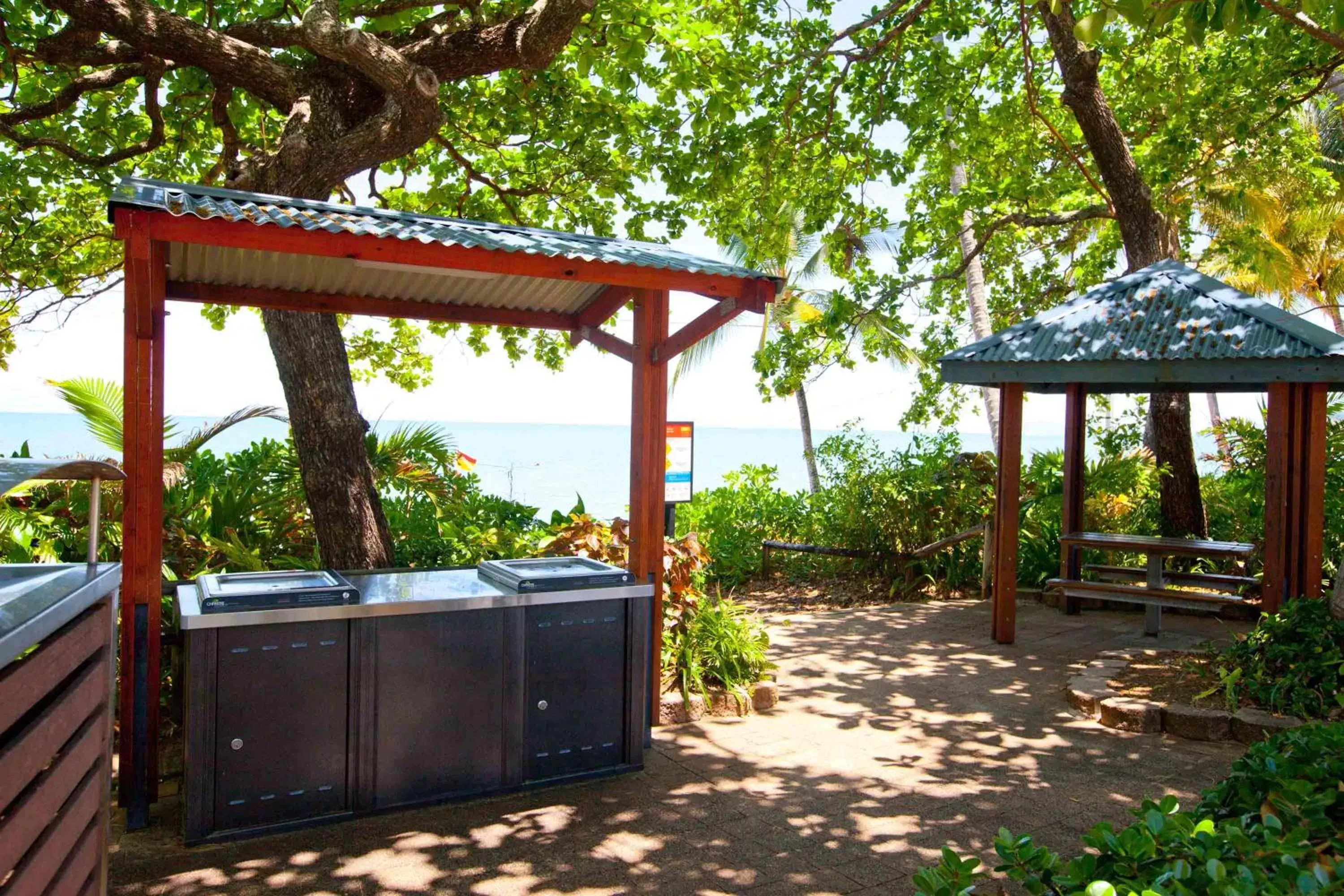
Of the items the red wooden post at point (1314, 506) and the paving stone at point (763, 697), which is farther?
the red wooden post at point (1314, 506)

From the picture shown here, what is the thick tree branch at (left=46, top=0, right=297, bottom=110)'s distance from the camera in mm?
7621

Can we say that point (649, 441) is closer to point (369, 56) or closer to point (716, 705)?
point (716, 705)

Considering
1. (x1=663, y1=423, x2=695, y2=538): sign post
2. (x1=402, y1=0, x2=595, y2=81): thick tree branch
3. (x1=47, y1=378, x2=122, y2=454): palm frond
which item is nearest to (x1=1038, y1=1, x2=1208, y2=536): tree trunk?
(x1=402, y1=0, x2=595, y2=81): thick tree branch

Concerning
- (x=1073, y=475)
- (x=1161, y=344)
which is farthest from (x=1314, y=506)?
(x=1073, y=475)

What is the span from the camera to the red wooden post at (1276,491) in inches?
301

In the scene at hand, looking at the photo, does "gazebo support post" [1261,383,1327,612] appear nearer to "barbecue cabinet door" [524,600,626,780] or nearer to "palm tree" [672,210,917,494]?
"barbecue cabinet door" [524,600,626,780]

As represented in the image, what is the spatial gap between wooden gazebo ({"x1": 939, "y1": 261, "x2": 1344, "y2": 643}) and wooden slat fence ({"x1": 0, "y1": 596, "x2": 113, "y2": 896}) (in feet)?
23.1

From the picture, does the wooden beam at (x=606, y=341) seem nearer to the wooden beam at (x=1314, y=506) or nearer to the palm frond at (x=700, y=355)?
the wooden beam at (x=1314, y=506)

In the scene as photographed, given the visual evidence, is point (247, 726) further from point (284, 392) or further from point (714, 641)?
point (284, 392)

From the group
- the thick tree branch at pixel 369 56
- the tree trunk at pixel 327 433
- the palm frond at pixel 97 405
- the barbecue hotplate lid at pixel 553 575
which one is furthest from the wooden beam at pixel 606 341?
the palm frond at pixel 97 405

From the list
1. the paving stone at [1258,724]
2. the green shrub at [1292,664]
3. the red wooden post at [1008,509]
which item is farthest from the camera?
the red wooden post at [1008,509]

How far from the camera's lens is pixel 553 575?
5270 mm

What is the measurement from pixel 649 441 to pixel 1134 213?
7519mm

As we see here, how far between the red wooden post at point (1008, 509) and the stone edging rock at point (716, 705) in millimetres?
2745
